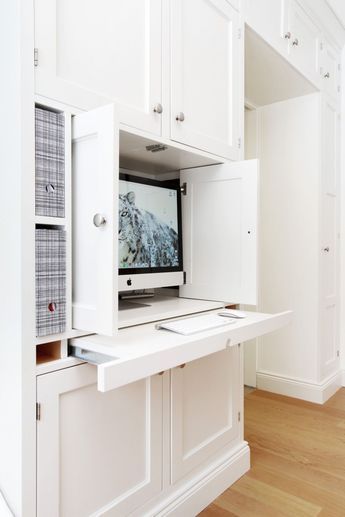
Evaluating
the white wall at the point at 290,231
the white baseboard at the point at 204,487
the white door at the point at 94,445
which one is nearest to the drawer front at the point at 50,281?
the white door at the point at 94,445

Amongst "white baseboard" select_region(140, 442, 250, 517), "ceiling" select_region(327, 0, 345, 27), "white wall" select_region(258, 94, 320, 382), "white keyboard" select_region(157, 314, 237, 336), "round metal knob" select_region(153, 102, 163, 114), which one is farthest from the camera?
"white wall" select_region(258, 94, 320, 382)

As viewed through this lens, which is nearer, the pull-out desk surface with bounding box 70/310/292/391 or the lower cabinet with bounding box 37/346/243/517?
the pull-out desk surface with bounding box 70/310/292/391

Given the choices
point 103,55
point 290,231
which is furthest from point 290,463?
point 103,55

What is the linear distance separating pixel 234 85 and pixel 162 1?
0.49 meters

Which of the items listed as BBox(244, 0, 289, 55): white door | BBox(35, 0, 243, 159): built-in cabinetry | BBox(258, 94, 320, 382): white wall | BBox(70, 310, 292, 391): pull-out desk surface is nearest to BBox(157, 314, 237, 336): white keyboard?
BBox(70, 310, 292, 391): pull-out desk surface

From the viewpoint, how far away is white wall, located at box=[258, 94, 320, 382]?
2.69m

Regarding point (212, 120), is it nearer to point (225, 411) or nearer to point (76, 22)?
point (76, 22)

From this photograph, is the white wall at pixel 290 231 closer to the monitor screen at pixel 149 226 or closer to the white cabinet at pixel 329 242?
the white cabinet at pixel 329 242

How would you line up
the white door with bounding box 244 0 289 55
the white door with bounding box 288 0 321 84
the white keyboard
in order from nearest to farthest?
the white keyboard
the white door with bounding box 244 0 289 55
the white door with bounding box 288 0 321 84

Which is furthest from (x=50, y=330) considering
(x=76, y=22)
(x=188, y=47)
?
(x=188, y=47)

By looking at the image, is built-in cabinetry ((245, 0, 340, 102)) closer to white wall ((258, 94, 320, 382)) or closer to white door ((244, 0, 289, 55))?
white door ((244, 0, 289, 55))

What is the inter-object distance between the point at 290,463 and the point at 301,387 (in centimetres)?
87

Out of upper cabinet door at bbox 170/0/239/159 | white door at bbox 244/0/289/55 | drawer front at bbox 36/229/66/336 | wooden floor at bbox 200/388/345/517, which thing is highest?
white door at bbox 244/0/289/55

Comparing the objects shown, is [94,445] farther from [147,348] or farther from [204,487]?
[204,487]
